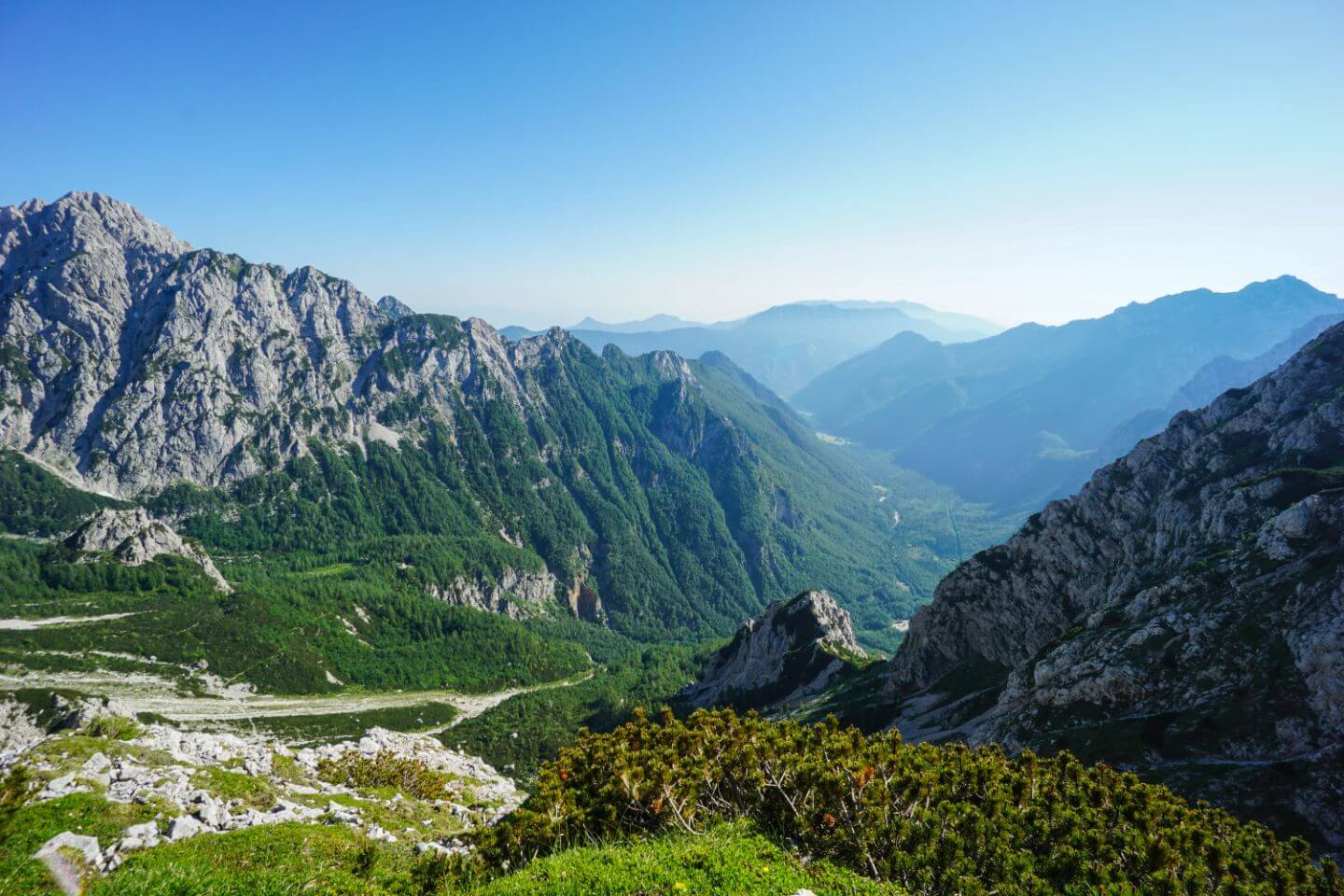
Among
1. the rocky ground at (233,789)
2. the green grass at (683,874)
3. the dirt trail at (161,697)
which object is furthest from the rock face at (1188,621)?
the dirt trail at (161,697)

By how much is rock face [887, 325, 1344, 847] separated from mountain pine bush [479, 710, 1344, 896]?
2471 cm

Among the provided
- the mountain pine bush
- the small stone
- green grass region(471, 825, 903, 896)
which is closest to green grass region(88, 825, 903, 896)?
green grass region(471, 825, 903, 896)

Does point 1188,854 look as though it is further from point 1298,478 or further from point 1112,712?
point 1298,478

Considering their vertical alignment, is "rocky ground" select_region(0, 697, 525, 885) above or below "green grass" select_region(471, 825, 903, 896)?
below

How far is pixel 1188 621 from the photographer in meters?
66.4

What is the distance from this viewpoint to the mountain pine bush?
1109 inches

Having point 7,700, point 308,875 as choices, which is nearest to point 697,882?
point 308,875

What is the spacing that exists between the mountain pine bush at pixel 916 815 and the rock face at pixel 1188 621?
24.7 meters

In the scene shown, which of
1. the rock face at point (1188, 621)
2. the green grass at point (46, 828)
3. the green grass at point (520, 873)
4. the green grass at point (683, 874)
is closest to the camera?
the green grass at point (46, 828)

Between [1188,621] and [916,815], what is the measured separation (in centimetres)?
5670

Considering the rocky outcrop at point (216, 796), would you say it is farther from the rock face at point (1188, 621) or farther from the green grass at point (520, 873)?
the rock face at point (1188, 621)

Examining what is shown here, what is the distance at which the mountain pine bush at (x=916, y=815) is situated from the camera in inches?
1109

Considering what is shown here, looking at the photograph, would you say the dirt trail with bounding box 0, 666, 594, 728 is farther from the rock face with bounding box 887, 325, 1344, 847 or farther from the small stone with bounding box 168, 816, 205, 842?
the rock face with bounding box 887, 325, 1344, 847

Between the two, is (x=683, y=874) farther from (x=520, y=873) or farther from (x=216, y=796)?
(x=216, y=796)
